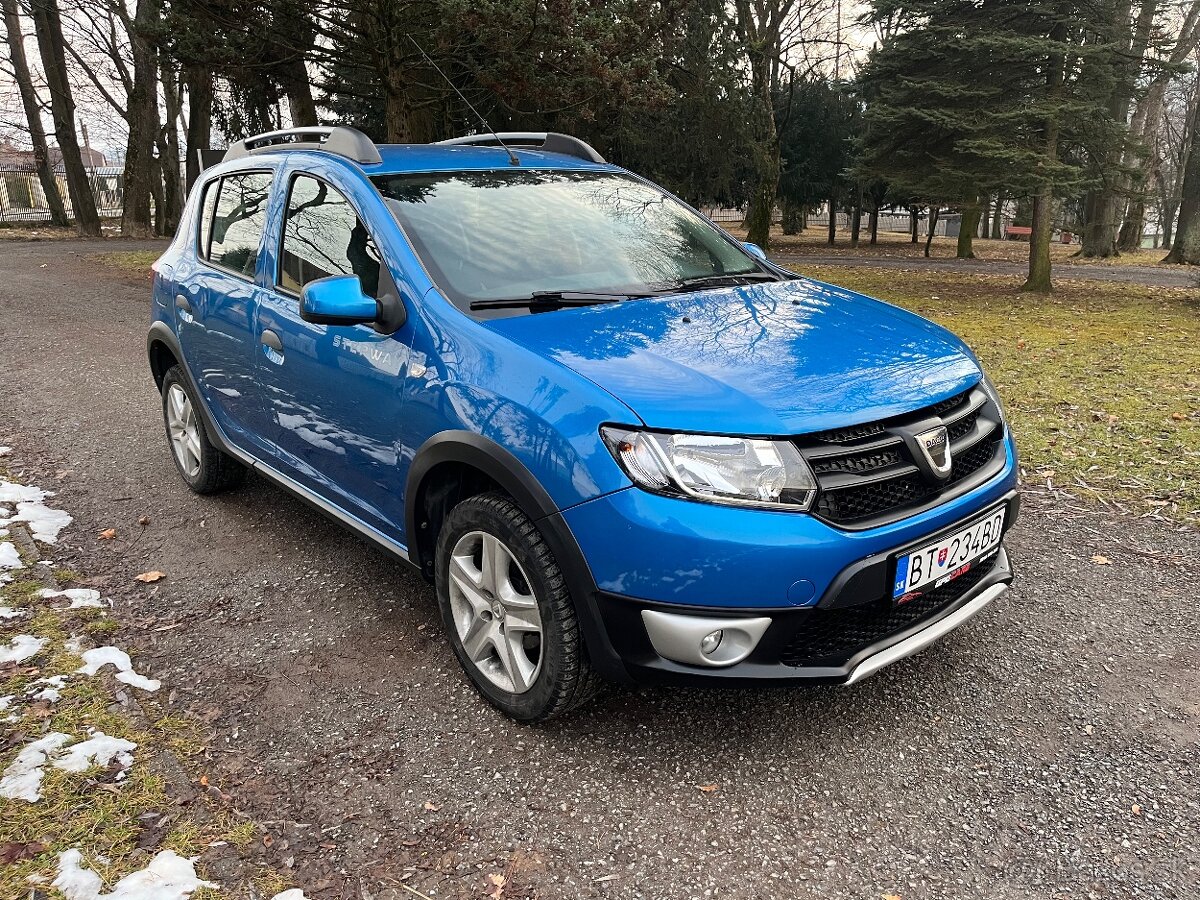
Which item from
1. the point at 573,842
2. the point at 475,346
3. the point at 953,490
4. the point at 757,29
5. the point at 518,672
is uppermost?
the point at 757,29

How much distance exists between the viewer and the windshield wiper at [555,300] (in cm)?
290

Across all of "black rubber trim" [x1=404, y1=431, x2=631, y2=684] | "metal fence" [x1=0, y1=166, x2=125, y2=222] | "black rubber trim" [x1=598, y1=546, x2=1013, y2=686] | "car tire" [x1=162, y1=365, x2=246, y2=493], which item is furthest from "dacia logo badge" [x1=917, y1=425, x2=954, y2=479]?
"metal fence" [x1=0, y1=166, x2=125, y2=222]

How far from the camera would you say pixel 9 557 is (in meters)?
3.99

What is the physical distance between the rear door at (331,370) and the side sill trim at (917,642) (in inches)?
63.9

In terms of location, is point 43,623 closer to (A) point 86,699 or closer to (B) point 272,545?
(A) point 86,699

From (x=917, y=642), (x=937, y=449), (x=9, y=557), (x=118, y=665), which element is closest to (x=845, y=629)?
(x=917, y=642)

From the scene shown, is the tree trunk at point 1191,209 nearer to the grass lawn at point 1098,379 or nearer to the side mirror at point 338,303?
the grass lawn at point 1098,379

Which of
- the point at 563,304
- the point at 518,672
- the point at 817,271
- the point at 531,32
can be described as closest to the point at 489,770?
the point at 518,672

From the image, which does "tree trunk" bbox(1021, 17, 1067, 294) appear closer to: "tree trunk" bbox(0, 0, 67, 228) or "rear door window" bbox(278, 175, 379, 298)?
"rear door window" bbox(278, 175, 379, 298)

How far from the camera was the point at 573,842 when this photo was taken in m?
2.33

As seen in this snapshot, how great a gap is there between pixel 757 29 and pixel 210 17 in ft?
48.8

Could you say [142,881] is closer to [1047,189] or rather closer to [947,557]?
[947,557]

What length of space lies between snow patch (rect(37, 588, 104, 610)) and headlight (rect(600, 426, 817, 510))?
2.66 m

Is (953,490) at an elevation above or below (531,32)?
below
